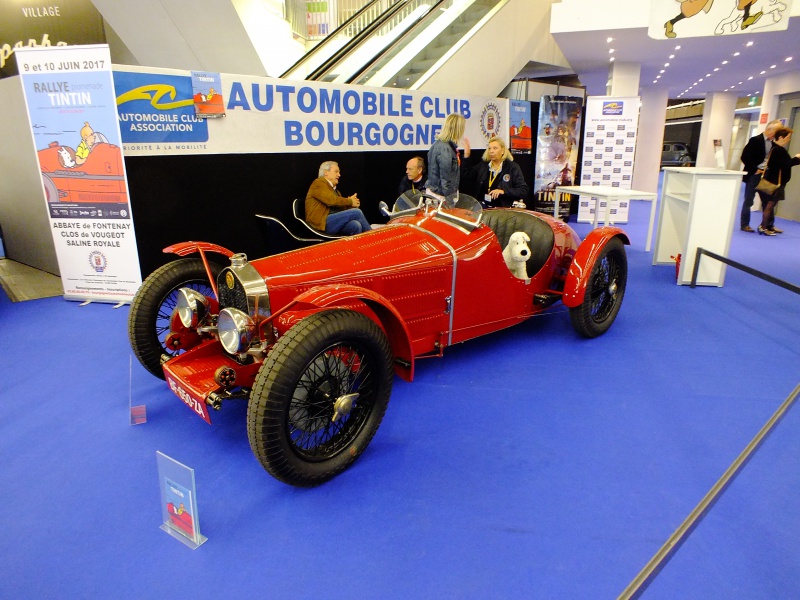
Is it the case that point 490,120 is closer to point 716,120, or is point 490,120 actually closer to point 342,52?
point 342,52

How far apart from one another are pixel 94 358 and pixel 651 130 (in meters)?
15.0

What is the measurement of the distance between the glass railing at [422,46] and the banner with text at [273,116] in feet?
3.35

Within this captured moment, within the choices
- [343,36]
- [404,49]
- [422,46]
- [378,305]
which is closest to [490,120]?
[422,46]

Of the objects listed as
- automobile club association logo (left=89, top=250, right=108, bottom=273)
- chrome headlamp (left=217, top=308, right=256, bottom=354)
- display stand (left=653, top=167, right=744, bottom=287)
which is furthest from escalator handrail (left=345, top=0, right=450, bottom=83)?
chrome headlamp (left=217, top=308, right=256, bottom=354)

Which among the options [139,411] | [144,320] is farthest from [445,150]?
[139,411]

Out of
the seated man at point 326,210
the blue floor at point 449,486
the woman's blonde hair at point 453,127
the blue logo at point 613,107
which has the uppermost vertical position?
the blue logo at point 613,107

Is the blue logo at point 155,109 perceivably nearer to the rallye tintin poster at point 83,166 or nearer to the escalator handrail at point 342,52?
the rallye tintin poster at point 83,166

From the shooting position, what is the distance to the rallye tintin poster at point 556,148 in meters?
9.46

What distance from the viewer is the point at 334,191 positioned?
17.9ft

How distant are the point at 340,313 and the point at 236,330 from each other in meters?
0.50

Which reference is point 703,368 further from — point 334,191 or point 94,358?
point 94,358

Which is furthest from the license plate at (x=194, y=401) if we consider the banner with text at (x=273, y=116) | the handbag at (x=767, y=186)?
the handbag at (x=767, y=186)

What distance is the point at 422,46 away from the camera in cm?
875

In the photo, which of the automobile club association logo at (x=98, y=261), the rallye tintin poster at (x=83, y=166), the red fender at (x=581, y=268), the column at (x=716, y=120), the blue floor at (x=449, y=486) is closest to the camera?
the blue floor at (x=449, y=486)
